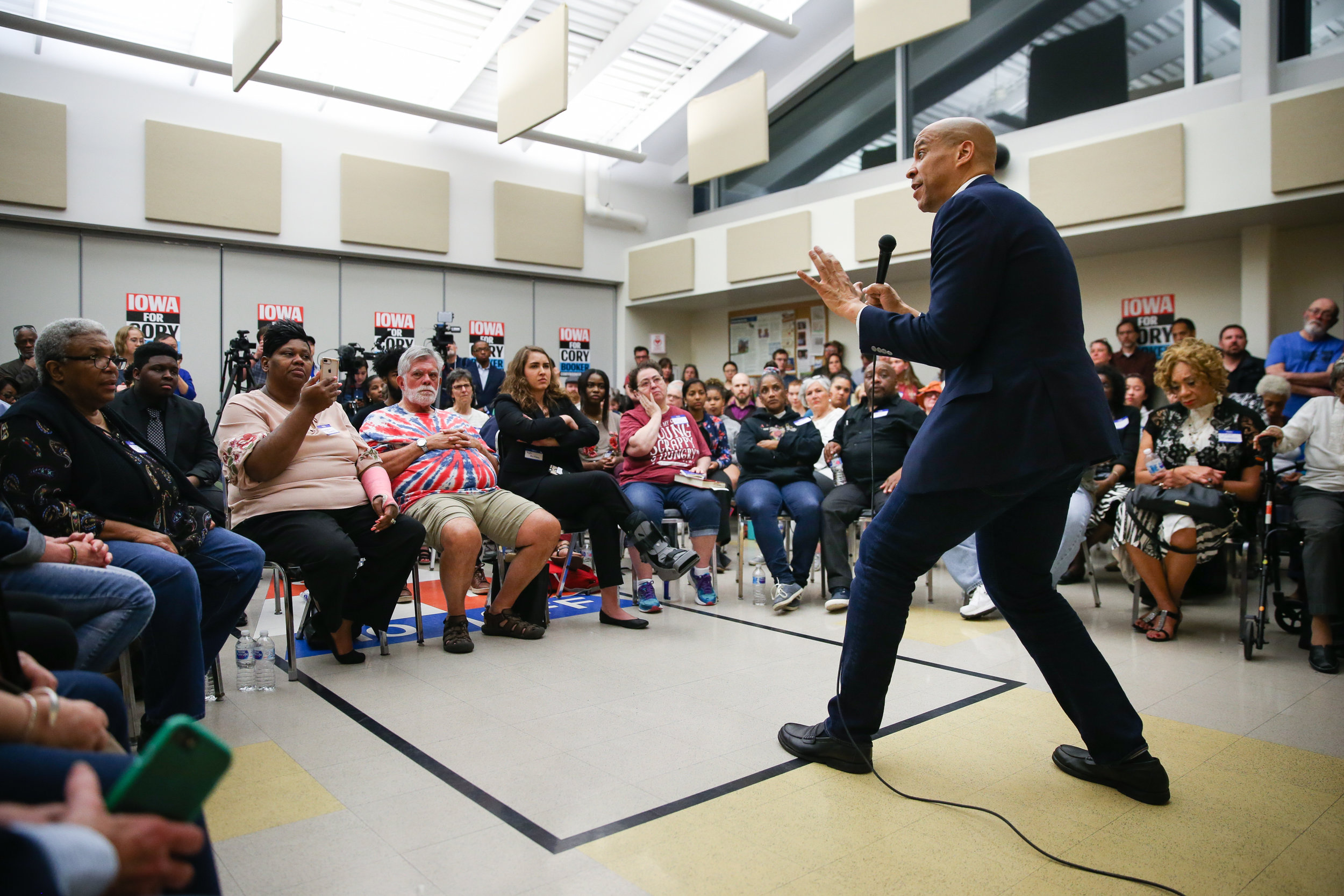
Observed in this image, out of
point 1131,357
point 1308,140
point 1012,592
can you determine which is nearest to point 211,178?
point 1012,592

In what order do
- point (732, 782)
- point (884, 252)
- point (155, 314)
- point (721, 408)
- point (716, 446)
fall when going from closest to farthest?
point (732, 782), point (884, 252), point (716, 446), point (721, 408), point (155, 314)

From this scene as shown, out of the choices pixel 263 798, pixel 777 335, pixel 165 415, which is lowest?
pixel 263 798

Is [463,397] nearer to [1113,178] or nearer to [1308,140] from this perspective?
[1113,178]

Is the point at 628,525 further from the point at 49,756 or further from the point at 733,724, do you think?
the point at 49,756

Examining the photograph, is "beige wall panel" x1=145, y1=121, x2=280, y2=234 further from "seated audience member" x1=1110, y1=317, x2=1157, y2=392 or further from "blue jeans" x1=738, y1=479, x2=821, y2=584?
"seated audience member" x1=1110, y1=317, x2=1157, y2=392

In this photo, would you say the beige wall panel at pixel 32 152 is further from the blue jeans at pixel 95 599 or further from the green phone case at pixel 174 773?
the green phone case at pixel 174 773

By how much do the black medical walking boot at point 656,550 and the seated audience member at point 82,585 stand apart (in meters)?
2.03

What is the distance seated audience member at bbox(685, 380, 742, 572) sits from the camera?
4914mm

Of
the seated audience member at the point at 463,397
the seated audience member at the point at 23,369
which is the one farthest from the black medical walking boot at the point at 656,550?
the seated audience member at the point at 23,369

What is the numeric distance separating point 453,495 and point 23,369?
3459mm

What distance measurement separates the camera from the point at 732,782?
6.36 ft

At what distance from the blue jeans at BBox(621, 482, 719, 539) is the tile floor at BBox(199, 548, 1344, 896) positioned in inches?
44.4

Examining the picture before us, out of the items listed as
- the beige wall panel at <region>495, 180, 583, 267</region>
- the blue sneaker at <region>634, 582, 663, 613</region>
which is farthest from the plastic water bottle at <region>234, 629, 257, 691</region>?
the beige wall panel at <region>495, 180, 583, 267</region>

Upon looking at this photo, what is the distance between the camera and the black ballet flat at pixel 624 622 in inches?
141
